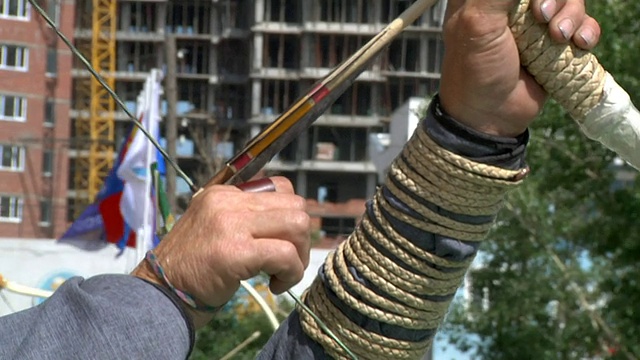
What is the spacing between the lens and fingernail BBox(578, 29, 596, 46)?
1529 millimetres

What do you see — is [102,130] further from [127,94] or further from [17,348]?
[17,348]

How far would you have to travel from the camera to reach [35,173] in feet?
102

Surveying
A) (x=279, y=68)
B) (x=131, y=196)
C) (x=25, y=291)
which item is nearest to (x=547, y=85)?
(x=25, y=291)

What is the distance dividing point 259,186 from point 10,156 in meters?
25.3

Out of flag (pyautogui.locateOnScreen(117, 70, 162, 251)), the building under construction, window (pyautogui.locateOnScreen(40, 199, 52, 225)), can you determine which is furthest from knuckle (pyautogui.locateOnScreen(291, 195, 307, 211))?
the building under construction

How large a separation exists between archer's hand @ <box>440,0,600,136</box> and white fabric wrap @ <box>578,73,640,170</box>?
6 cm

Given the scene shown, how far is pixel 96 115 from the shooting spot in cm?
3662

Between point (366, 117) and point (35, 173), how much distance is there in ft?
68.9

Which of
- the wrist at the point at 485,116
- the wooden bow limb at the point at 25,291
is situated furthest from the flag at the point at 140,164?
the wrist at the point at 485,116

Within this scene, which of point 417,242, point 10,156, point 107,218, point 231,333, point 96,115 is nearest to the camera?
point 417,242

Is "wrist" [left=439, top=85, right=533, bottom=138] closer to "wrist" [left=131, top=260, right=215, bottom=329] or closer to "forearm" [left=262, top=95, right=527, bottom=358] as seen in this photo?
"forearm" [left=262, top=95, right=527, bottom=358]

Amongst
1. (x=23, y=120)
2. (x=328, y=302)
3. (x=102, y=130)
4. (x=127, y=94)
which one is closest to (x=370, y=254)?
(x=328, y=302)

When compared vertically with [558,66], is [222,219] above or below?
below

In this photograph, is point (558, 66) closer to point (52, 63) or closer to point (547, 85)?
point (547, 85)
